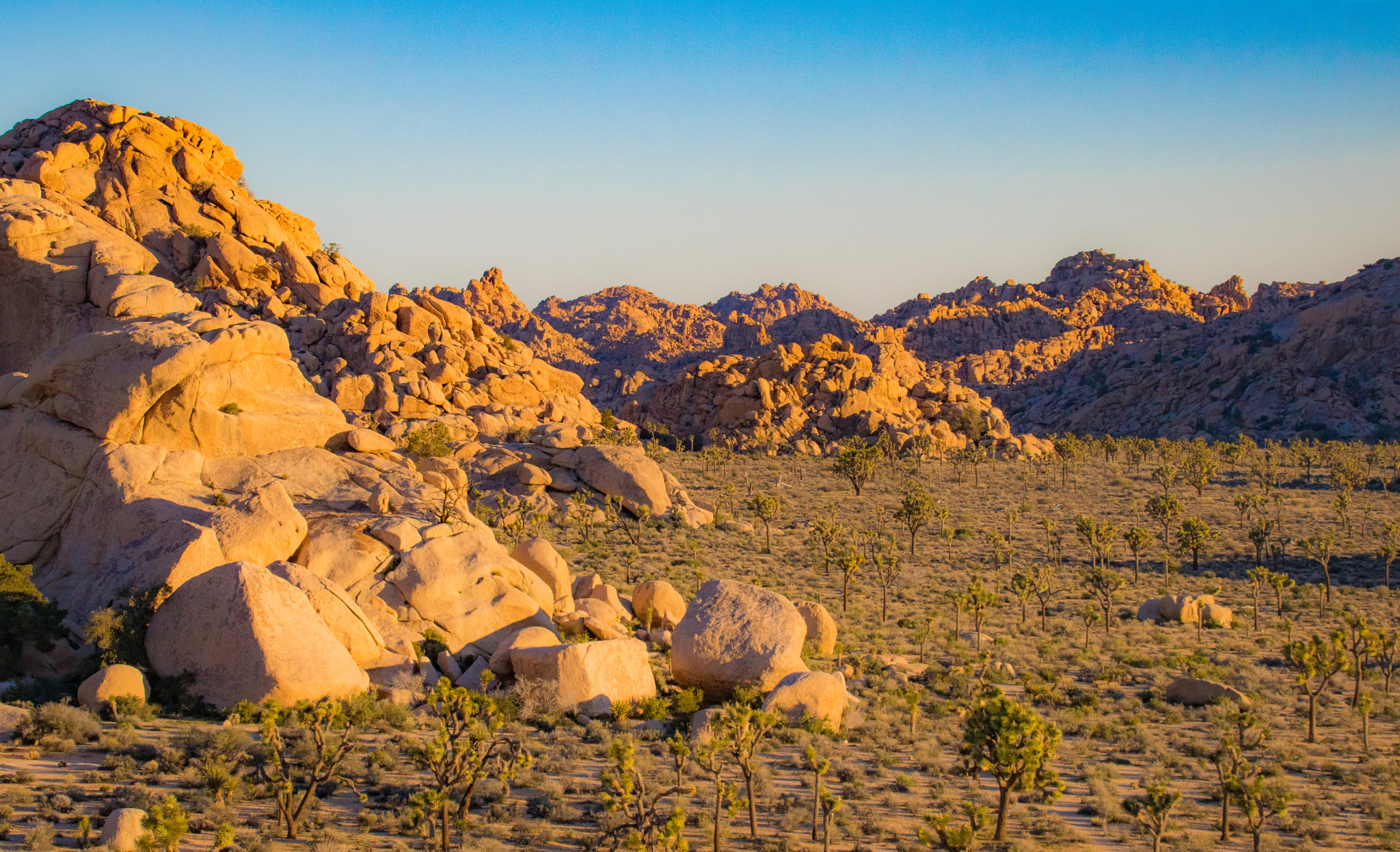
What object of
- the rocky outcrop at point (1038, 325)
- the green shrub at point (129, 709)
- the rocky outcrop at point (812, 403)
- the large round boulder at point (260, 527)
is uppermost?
the rocky outcrop at point (1038, 325)

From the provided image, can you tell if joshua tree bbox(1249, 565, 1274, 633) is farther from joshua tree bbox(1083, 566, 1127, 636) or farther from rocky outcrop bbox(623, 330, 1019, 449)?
rocky outcrop bbox(623, 330, 1019, 449)

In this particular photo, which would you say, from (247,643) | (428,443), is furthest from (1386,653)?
(428,443)

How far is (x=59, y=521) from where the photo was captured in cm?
2600

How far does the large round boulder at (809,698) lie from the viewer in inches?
Result: 823

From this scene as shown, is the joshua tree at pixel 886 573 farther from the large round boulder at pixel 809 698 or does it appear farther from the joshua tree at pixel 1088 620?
the large round boulder at pixel 809 698

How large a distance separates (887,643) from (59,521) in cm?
2794

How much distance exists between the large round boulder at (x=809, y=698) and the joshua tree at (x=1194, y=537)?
3572 cm

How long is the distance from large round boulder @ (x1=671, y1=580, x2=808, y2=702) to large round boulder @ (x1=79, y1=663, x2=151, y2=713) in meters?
12.8

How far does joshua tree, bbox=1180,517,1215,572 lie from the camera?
47344 millimetres

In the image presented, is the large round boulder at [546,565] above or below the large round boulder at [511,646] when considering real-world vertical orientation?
above

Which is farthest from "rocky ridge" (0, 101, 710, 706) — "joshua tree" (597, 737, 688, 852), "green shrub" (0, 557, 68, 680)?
"joshua tree" (597, 737, 688, 852)

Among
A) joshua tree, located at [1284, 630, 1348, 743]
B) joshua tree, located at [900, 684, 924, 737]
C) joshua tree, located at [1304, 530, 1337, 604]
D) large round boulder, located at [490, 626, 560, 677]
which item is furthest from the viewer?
joshua tree, located at [1304, 530, 1337, 604]

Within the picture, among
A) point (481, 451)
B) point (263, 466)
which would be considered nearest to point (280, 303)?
point (481, 451)

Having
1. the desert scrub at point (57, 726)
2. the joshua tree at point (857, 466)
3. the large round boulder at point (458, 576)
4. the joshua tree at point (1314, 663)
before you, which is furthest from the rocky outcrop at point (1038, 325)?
the desert scrub at point (57, 726)
